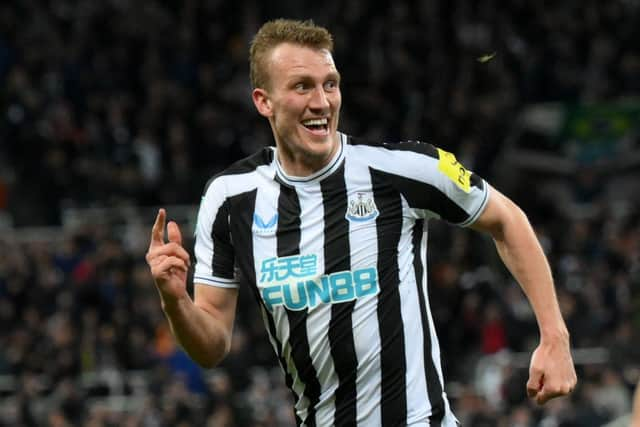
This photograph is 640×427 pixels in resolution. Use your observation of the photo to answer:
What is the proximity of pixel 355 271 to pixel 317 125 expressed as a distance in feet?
1.67

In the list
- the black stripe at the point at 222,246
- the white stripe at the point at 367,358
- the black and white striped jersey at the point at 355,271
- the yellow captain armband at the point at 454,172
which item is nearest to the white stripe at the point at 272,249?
the black and white striped jersey at the point at 355,271

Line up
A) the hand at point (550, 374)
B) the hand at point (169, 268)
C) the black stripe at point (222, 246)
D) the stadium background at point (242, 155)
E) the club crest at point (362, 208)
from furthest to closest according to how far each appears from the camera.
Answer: the stadium background at point (242, 155)
the black stripe at point (222, 246)
the club crest at point (362, 208)
the hand at point (169, 268)
the hand at point (550, 374)

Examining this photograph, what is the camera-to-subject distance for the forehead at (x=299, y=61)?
4879 mm

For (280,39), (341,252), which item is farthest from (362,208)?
(280,39)

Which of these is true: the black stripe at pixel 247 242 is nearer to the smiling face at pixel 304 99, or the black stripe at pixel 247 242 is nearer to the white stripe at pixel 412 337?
the smiling face at pixel 304 99

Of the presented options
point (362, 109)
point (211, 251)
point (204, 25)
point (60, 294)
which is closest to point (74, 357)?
point (60, 294)

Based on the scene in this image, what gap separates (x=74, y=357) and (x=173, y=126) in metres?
4.09

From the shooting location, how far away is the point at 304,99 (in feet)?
15.9

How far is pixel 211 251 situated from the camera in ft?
16.8

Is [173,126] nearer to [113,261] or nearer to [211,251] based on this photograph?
[113,261]

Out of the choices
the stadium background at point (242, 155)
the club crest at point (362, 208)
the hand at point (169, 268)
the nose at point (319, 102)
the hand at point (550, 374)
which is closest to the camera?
the hand at point (550, 374)

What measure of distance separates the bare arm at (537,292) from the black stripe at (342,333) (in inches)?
18.0

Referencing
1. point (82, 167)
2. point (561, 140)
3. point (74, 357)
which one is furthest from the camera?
point (561, 140)

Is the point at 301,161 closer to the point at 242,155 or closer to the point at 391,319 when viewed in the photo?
the point at 391,319
